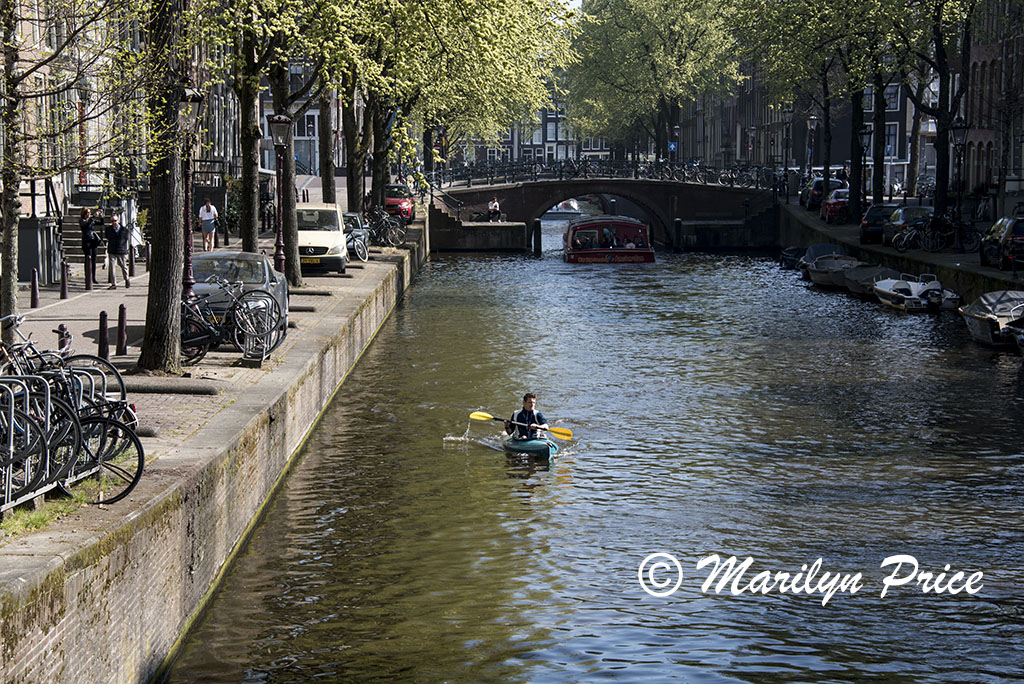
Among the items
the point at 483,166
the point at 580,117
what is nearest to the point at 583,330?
the point at 483,166

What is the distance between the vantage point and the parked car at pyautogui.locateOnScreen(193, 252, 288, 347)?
23.8 meters

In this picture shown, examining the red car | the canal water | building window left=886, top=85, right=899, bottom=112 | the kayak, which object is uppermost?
building window left=886, top=85, right=899, bottom=112

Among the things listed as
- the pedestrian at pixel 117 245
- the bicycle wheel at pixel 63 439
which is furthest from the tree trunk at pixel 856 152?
the bicycle wheel at pixel 63 439

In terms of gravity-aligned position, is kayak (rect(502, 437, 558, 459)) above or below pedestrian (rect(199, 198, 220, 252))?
below

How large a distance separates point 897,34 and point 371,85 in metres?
22.4

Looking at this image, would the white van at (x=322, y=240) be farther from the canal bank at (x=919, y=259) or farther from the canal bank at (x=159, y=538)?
the canal bank at (x=159, y=538)

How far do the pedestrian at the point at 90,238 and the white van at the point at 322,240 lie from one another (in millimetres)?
4726

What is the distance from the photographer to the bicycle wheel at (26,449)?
10.4m

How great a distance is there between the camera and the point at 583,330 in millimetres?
35219

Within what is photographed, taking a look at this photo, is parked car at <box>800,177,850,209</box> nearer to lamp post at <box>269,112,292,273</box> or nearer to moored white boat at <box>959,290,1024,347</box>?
moored white boat at <box>959,290,1024,347</box>

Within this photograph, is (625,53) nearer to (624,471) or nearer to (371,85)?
(371,85)

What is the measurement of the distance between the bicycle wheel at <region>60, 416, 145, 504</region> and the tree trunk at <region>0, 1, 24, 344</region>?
281cm

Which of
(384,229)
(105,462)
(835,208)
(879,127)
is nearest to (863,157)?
(835,208)

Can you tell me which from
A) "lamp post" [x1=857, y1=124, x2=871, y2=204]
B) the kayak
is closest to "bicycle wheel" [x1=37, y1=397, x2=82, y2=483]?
the kayak
